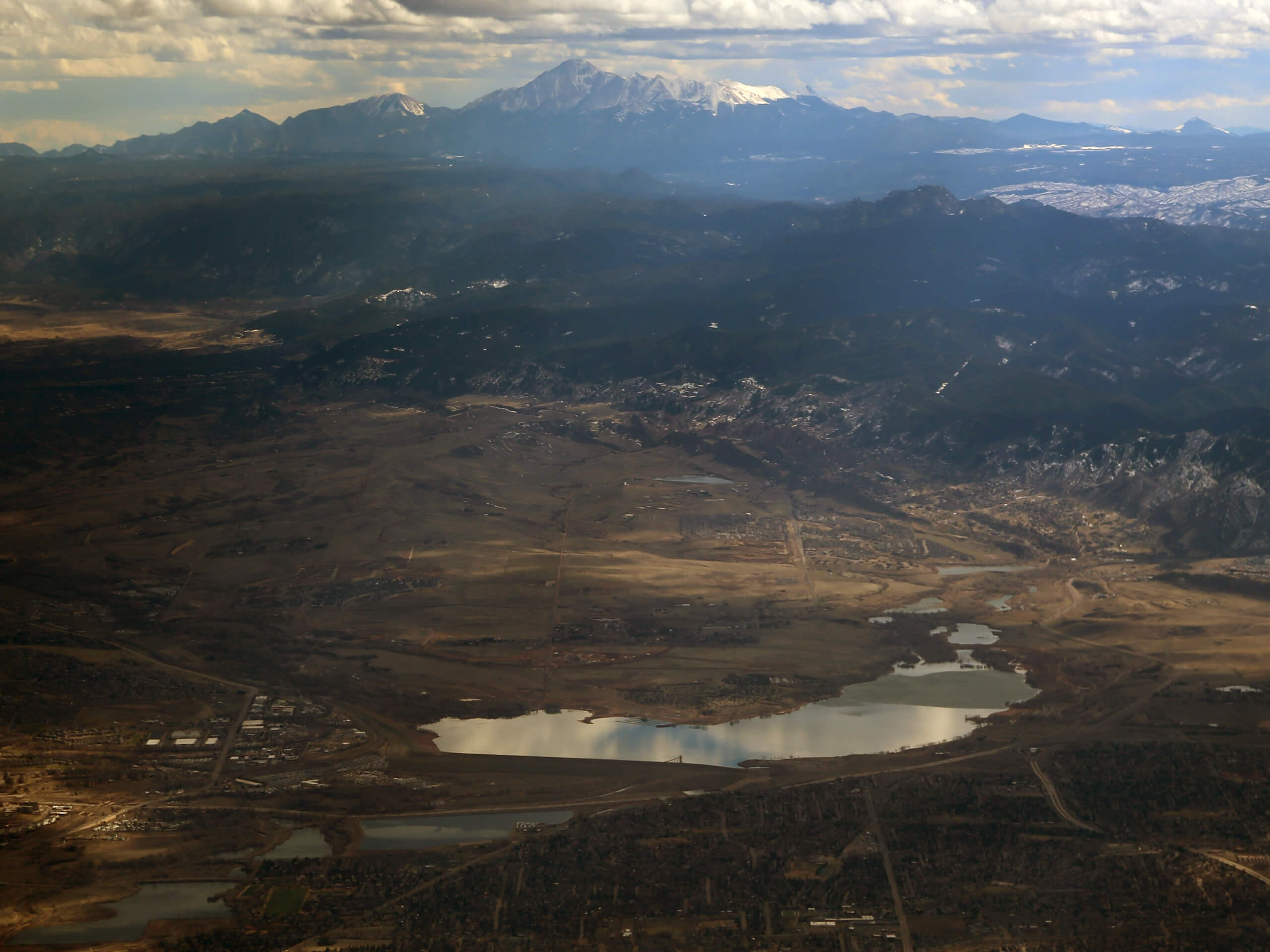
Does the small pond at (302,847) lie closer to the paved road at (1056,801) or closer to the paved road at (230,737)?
the paved road at (230,737)

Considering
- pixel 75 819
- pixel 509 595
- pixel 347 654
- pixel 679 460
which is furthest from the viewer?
pixel 679 460

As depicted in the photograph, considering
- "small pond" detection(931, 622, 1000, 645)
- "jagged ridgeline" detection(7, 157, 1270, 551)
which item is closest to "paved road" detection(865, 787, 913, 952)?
"small pond" detection(931, 622, 1000, 645)

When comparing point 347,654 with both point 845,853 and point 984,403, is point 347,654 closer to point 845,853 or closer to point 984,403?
point 845,853

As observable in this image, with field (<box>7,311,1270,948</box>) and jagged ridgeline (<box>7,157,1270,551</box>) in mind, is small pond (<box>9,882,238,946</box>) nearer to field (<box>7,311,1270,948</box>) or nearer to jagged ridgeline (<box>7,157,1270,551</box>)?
field (<box>7,311,1270,948</box>)

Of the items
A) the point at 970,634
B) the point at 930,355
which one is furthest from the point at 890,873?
the point at 930,355

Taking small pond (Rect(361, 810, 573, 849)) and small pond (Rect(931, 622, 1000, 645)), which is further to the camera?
small pond (Rect(931, 622, 1000, 645))

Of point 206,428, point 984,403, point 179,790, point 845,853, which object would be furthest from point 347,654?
point 984,403
